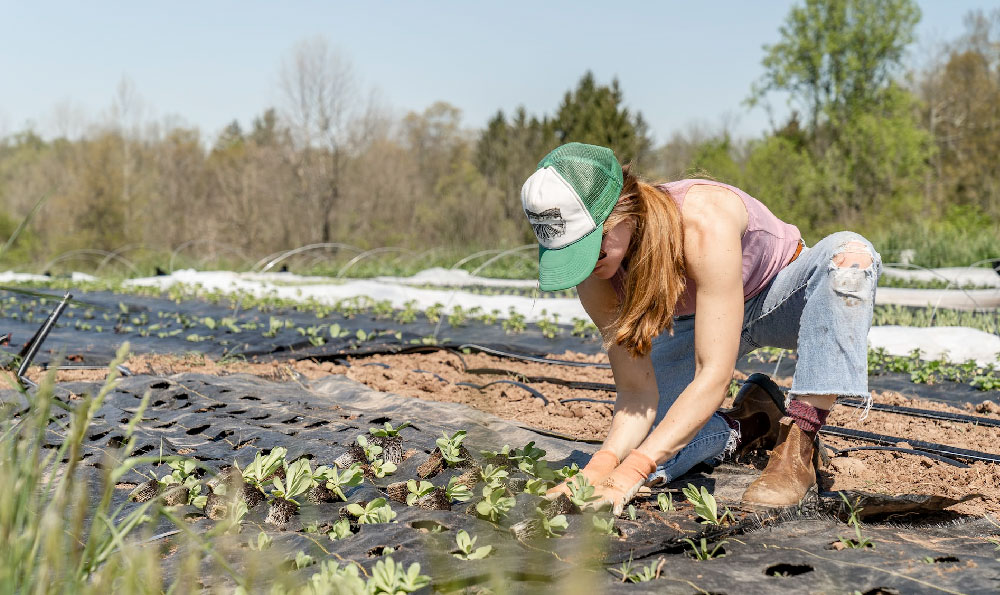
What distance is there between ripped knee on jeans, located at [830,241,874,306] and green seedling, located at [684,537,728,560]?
84cm

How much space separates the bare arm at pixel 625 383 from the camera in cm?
230

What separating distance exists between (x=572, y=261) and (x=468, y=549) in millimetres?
729

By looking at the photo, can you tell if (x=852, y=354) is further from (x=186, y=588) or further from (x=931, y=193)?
(x=931, y=193)

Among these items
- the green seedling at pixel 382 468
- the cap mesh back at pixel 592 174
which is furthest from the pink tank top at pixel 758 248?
the green seedling at pixel 382 468

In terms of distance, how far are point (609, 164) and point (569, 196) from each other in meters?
0.16

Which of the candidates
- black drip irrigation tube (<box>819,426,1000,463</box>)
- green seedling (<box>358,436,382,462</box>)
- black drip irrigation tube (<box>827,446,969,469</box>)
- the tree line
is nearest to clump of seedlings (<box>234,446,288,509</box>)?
green seedling (<box>358,436,382,462</box>)

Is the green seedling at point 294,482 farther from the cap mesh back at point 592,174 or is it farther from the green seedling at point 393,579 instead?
the cap mesh back at point 592,174

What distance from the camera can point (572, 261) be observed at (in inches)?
75.4

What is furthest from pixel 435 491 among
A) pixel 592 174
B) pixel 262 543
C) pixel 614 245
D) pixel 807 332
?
pixel 807 332

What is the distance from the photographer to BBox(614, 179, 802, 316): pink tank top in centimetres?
231

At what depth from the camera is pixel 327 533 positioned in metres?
1.88

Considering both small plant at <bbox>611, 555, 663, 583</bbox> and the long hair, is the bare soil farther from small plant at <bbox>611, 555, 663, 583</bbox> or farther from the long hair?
small plant at <bbox>611, 555, 663, 583</bbox>

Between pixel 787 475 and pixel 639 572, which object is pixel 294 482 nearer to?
pixel 639 572

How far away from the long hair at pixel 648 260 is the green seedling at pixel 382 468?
29.4 inches
